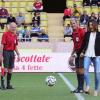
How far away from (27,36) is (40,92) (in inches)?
506

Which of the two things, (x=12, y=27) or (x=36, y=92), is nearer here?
(x=36, y=92)

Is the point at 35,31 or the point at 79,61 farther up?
the point at 79,61

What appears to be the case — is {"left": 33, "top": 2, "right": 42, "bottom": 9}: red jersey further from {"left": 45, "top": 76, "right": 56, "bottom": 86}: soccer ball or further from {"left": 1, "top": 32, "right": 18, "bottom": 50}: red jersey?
{"left": 45, "top": 76, "right": 56, "bottom": 86}: soccer ball

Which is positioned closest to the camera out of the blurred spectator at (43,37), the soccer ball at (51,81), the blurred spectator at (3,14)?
the soccer ball at (51,81)

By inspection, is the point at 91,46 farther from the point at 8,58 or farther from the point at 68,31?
the point at 68,31

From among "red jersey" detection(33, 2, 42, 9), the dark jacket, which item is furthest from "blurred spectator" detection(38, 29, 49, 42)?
the dark jacket

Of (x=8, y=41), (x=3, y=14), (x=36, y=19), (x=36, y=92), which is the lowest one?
(x=36, y=92)

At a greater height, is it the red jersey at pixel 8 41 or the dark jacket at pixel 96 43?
the dark jacket at pixel 96 43

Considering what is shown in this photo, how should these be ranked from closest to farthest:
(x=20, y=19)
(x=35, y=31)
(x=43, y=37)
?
(x=43, y=37), (x=35, y=31), (x=20, y=19)

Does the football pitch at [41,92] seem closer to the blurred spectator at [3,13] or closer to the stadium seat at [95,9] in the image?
the blurred spectator at [3,13]

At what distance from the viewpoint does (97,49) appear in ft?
43.6

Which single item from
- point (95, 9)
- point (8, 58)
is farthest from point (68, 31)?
point (8, 58)

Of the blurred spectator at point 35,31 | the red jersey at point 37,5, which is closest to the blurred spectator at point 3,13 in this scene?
the red jersey at point 37,5

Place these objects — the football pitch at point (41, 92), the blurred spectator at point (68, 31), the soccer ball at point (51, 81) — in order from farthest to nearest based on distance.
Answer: the blurred spectator at point (68, 31), the soccer ball at point (51, 81), the football pitch at point (41, 92)
